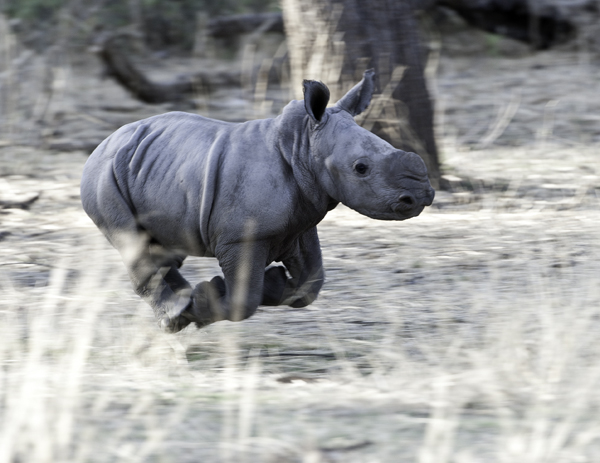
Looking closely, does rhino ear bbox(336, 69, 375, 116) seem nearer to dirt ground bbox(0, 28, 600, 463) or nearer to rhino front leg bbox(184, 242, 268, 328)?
rhino front leg bbox(184, 242, 268, 328)

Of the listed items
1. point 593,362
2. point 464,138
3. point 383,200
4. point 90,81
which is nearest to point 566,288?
point 593,362

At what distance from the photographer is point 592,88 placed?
10.9 meters

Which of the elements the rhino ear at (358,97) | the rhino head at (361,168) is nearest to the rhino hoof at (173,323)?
the rhino head at (361,168)

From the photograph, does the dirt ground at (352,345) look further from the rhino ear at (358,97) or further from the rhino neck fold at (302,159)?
the rhino ear at (358,97)

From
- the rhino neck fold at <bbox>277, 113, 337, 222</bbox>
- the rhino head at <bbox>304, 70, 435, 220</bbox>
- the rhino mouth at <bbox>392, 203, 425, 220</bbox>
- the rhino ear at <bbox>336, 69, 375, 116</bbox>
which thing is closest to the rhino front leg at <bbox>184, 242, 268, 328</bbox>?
the rhino neck fold at <bbox>277, 113, 337, 222</bbox>

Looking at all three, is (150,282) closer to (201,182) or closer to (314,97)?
(201,182)

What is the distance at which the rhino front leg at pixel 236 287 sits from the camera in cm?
405

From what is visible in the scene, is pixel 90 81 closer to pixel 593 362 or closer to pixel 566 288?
pixel 566 288

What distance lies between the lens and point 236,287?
407 cm

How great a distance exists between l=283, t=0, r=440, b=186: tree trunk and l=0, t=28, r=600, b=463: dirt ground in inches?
25.8

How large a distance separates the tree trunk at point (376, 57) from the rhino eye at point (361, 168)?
334cm

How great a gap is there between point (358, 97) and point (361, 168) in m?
0.55

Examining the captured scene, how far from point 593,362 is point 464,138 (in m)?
5.53

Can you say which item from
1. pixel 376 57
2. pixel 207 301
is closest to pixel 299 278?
pixel 207 301
